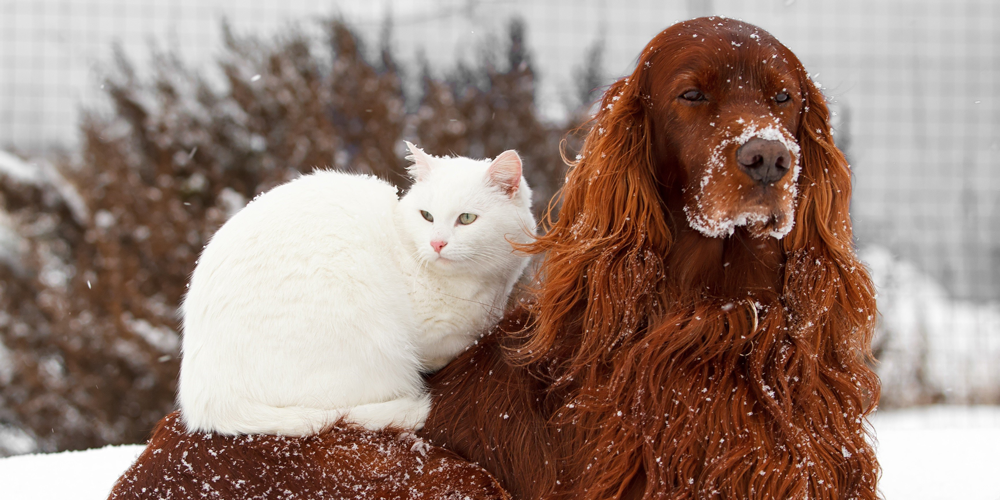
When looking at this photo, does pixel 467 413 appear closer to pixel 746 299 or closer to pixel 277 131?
pixel 746 299

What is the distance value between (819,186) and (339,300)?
3.98ft

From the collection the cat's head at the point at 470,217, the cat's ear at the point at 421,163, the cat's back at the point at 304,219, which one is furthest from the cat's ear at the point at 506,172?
the cat's back at the point at 304,219

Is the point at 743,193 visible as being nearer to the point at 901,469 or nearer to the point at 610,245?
the point at 610,245

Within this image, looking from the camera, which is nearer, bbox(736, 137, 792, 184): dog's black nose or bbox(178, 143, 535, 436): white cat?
bbox(736, 137, 792, 184): dog's black nose

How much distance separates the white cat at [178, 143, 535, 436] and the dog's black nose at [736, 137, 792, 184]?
0.76 m

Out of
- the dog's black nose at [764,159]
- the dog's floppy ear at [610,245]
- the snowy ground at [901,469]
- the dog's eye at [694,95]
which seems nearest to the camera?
the dog's black nose at [764,159]

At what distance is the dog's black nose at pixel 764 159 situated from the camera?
145 centimetres

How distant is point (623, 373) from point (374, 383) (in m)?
0.63

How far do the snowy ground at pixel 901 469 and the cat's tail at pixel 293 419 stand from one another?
3.19 ft

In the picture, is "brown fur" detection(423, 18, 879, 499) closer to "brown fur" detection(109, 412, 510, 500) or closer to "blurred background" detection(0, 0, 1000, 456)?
"brown fur" detection(109, 412, 510, 500)

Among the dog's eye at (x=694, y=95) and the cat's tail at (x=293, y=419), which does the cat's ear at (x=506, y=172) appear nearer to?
the dog's eye at (x=694, y=95)

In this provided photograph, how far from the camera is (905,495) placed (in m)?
2.41

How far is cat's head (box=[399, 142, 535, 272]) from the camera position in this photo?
6.91 feet

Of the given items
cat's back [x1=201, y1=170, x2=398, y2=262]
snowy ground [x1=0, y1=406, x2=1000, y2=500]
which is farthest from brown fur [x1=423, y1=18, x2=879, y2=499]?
snowy ground [x1=0, y1=406, x2=1000, y2=500]
